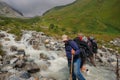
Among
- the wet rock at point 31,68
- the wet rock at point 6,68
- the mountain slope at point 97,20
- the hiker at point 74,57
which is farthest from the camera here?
the mountain slope at point 97,20

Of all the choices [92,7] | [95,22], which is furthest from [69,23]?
[92,7]

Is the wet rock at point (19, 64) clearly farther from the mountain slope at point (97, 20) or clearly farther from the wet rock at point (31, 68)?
the mountain slope at point (97, 20)

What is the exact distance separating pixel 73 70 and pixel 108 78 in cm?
644

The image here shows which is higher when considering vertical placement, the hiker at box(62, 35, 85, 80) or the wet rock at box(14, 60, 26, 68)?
the hiker at box(62, 35, 85, 80)

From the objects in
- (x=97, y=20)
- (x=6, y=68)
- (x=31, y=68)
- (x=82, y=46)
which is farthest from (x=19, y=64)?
(x=97, y=20)

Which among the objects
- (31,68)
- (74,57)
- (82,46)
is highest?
(74,57)

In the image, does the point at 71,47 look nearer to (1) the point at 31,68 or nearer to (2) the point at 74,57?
(2) the point at 74,57

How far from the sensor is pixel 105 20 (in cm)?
15562

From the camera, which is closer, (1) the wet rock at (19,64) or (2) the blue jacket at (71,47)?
(2) the blue jacket at (71,47)

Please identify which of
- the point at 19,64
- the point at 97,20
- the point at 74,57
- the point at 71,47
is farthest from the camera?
the point at 97,20

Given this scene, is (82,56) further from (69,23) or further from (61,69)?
(69,23)

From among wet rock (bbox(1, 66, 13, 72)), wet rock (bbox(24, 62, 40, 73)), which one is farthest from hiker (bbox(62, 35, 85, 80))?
wet rock (bbox(1, 66, 13, 72))

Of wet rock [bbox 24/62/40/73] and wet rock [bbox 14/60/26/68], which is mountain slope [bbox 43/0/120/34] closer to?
wet rock [bbox 14/60/26/68]

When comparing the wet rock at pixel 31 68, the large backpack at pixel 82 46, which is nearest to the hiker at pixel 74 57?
the large backpack at pixel 82 46
